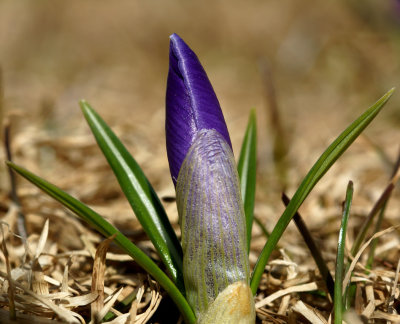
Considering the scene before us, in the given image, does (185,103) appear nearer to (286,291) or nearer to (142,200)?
(142,200)

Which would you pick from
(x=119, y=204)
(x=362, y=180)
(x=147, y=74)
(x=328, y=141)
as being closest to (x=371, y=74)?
(x=328, y=141)

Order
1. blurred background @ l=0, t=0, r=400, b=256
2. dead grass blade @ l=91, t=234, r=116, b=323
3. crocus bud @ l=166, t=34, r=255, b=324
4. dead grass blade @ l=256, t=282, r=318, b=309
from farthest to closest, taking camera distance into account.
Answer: blurred background @ l=0, t=0, r=400, b=256 → dead grass blade @ l=256, t=282, r=318, b=309 → dead grass blade @ l=91, t=234, r=116, b=323 → crocus bud @ l=166, t=34, r=255, b=324

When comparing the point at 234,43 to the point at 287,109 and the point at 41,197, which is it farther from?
the point at 41,197

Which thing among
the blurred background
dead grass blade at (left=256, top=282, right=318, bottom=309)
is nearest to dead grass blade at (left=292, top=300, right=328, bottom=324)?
dead grass blade at (left=256, top=282, right=318, bottom=309)

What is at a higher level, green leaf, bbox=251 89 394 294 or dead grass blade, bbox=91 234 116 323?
green leaf, bbox=251 89 394 294

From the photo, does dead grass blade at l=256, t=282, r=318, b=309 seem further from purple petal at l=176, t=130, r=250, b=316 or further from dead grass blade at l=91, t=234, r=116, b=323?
dead grass blade at l=91, t=234, r=116, b=323
